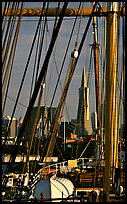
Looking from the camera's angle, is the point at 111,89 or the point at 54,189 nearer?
the point at 54,189

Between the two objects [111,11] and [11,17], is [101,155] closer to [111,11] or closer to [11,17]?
[111,11]

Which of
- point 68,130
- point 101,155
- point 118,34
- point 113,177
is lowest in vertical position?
point 113,177

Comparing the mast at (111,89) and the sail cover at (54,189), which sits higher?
the mast at (111,89)

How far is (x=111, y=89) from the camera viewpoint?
9516mm

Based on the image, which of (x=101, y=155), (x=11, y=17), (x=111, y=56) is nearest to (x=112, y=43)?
(x=111, y=56)

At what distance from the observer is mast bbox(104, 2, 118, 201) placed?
9.02m

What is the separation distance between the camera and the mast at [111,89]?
29.6 feet

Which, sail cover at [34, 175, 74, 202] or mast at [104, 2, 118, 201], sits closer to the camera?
sail cover at [34, 175, 74, 202]

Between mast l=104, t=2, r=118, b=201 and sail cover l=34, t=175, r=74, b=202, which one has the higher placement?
mast l=104, t=2, r=118, b=201

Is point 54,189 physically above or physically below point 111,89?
below

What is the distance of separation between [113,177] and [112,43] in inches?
105

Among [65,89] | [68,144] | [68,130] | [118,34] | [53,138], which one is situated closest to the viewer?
[118,34]

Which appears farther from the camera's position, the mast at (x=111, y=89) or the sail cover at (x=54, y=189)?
→ the mast at (x=111, y=89)

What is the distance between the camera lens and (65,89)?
10664mm
